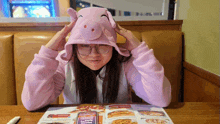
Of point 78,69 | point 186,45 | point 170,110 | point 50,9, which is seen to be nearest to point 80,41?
point 78,69

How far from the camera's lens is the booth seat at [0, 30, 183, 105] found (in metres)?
1.16

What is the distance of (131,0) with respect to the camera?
131 cm

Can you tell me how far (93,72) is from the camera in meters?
0.85

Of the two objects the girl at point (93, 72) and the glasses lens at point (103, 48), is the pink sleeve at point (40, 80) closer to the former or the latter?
the girl at point (93, 72)

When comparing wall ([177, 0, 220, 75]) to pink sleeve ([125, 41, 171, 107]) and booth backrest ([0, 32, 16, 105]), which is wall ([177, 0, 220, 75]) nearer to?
pink sleeve ([125, 41, 171, 107])

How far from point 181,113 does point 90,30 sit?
1.61 ft

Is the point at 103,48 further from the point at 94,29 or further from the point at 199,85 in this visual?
the point at 199,85

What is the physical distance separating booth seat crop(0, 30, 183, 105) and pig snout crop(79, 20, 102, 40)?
574mm

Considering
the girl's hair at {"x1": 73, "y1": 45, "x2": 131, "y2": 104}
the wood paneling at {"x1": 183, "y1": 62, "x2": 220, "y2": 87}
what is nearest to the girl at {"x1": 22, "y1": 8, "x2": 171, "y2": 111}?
the girl's hair at {"x1": 73, "y1": 45, "x2": 131, "y2": 104}

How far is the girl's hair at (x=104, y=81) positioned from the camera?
0.82 meters

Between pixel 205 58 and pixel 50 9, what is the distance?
4.20 ft

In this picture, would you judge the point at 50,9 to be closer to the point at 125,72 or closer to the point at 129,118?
the point at 125,72

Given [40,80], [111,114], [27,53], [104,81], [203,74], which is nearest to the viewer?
[111,114]

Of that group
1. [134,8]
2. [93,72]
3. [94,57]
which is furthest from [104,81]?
[134,8]
